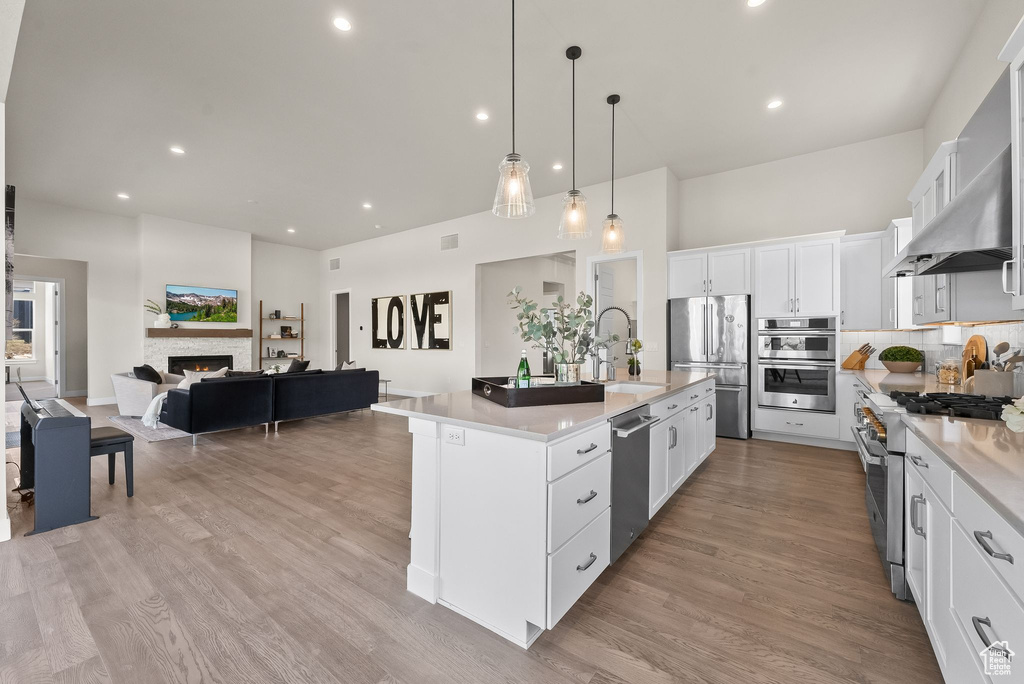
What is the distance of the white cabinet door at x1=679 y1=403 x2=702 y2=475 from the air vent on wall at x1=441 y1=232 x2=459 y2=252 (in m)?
5.59

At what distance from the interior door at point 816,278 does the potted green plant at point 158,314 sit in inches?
382

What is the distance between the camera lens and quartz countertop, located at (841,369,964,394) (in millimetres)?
2855

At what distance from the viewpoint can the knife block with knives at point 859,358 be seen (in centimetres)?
446

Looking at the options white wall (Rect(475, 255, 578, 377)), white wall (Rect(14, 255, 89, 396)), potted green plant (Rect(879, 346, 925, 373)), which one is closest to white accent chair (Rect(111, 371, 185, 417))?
white wall (Rect(14, 255, 89, 396))

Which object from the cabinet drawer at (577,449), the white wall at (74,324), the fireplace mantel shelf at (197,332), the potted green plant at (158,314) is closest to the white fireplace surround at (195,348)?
the fireplace mantel shelf at (197,332)

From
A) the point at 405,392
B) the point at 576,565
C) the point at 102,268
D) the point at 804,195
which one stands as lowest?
the point at 405,392

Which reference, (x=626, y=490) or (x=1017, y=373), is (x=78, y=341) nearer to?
(x=626, y=490)

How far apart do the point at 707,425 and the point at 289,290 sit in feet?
30.5

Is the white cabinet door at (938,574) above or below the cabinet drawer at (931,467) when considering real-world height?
below

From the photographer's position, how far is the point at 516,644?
1717 mm

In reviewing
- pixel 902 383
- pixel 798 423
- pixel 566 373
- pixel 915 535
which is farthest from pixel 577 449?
pixel 798 423

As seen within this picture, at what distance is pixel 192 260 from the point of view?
8.16m

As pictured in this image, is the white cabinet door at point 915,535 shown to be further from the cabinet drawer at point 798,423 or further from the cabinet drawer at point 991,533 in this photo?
the cabinet drawer at point 798,423

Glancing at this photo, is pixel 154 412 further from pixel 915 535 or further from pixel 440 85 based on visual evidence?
pixel 915 535
